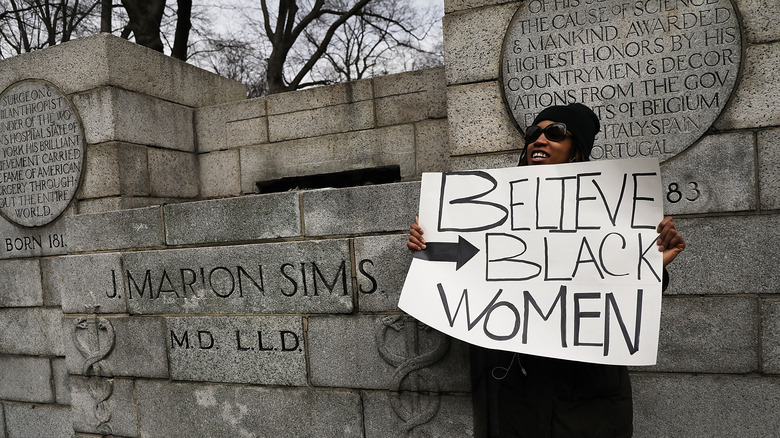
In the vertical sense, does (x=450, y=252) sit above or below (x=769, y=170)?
below

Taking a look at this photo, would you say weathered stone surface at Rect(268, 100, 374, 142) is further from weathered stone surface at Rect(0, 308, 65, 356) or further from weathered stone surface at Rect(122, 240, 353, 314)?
weathered stone surface at Rect(0, 308, 65, 356)

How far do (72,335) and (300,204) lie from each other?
2.24 m

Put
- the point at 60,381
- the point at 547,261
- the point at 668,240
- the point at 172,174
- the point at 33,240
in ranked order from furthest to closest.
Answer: the point at 172,174
the point at 33,240
the point at 60,381
the point at 547,261
the point at 668,240

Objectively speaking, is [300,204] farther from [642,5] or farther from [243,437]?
[642,5]

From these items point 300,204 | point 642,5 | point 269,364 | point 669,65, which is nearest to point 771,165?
point 669,65

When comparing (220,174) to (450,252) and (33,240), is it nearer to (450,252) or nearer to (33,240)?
(33,240)

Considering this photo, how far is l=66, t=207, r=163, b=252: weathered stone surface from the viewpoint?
12.0 ft

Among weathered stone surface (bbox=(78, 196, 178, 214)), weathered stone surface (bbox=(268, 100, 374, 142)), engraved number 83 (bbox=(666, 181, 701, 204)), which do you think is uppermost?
weathered stone surface (bbox=(268, 100, 374, 142))

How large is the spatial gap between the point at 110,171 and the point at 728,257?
5420 mm

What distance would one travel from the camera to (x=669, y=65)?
11.0 feet

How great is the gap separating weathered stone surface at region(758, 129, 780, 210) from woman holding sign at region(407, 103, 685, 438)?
65.0 inches

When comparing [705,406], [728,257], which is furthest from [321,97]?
[705,406]

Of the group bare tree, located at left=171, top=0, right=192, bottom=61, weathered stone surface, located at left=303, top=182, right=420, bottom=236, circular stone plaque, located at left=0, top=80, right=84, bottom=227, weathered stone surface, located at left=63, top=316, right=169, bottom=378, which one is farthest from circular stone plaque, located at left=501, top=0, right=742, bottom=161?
bare tree, located at left=171, top=0, right=192, bottom=61

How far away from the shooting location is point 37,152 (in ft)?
17.9
